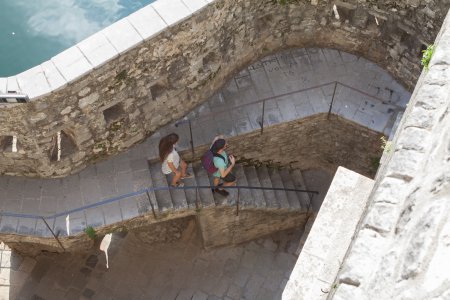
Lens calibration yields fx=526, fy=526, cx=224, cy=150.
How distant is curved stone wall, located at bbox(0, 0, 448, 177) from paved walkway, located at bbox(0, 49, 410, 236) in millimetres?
173

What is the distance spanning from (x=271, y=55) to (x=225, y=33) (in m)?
1.48

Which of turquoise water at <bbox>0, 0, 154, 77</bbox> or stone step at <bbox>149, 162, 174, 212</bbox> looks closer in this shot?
stone step at <bbox>149, 162, 174, 212</bbox>

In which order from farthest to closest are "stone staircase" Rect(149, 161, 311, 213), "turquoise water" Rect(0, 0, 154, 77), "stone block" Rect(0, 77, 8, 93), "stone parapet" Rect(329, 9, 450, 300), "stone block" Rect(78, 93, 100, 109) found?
"turquoise water" Rect(0, 0, 154, 77)
"stone staircase" Rect(149, 161, 311, 213)
"stone block" Rect(78, 93, 100, 109)
"stone block" Rect(0, 77, 8, 93)
"stone parapet" Rect(329, 9, 450, 300)

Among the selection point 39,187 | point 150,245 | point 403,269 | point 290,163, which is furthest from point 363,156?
point 403,269

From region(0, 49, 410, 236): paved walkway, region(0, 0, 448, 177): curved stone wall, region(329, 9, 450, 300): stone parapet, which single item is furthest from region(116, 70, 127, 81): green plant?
region(329, 9, 450, 300): stone parapet

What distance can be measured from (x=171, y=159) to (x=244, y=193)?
157cm

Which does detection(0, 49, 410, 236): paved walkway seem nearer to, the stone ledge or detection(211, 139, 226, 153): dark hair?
detection(211, 139, 226, 153): dark hair

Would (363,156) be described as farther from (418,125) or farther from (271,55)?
(418,125)

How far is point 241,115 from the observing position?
323 inches

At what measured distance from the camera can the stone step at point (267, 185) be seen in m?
8.47

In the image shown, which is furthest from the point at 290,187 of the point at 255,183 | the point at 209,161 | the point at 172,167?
the point at 172,167

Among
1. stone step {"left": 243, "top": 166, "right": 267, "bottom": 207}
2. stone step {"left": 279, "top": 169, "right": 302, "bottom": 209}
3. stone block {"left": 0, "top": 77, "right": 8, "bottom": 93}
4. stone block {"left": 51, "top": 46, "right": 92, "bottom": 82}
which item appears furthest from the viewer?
stone step {"left": 279, "top": 169, "right": 302, "bottom": 209}

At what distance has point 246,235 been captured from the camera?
9.20 metres

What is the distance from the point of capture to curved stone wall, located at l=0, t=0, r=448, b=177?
20.9 ft
